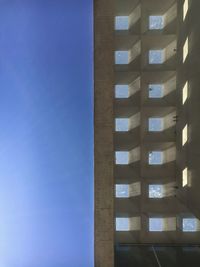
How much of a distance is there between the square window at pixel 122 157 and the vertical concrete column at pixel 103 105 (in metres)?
1.52

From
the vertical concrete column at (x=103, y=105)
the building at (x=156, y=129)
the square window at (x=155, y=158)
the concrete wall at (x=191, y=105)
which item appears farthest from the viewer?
the square window at (x=155, y=158)

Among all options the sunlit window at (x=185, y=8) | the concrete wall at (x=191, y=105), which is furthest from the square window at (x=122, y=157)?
the sunlit window at (x=185, y=8)

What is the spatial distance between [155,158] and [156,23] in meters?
2.50

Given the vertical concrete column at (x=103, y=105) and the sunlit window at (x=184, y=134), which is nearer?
the vertical concrete column at (x=103, y=105)

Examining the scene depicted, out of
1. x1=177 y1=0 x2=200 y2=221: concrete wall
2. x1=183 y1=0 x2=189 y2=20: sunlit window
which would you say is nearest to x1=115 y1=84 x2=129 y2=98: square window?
x1=177 y1=0 x2=200 y2=221: concrete wall

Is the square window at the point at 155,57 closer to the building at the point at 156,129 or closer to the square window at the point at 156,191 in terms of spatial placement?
the building at the point at 156,129

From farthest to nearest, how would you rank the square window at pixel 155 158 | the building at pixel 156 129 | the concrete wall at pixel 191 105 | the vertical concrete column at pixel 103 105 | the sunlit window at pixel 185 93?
the square window at pixel 155 158
the sunlit window at pixel 185 93
the building at pixel 156 129
the concrete wall at pixel 191 105
the vertical concrete column at pixel 103 105

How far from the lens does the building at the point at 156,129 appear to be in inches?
169

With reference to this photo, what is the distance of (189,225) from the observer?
4461 millimetres

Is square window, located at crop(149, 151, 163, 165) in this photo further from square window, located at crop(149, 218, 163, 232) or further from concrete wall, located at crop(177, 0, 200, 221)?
square window, located at crop(149, 218, 163, 232)

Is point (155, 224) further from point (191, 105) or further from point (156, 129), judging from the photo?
point (191, 105)

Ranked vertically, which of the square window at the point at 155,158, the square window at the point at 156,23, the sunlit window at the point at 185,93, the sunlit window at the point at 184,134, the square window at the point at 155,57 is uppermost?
the square window at the point at 156,23

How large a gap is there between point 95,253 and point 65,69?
7.58 ft

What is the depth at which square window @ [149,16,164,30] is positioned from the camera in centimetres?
442
